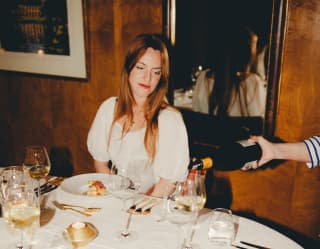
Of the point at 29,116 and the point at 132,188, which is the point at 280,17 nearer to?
the point at 132,188

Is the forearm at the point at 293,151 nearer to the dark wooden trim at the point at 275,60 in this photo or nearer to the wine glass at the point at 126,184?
the dark wooden trim at the point at 275,60

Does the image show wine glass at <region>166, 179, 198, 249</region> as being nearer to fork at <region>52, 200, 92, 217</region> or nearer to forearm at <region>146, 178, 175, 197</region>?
fork at <region>52, 200, 92, 217</region>

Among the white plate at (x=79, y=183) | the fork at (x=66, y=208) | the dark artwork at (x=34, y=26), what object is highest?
the dark artwork at (x=34, y=26)

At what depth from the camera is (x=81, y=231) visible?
1358 mm

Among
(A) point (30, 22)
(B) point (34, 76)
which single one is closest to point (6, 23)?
(A) point (30, 22)

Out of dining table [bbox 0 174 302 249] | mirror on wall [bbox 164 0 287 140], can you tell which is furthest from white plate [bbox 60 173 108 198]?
mirror on wall [bbox 164 0 287 140]

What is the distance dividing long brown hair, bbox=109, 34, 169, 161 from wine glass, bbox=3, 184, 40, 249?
1.08 metres

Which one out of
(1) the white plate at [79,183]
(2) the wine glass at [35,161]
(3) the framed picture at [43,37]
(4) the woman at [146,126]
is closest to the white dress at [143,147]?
(4) the woman at [146,126]

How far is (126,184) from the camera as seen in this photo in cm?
155

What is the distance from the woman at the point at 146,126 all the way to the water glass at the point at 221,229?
0.78m

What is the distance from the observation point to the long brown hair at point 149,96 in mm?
2297

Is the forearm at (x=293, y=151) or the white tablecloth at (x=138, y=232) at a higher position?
the forearm at (x=293, y=151)

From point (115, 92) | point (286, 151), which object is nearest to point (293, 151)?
point (286, 151)

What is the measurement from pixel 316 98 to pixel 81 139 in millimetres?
2258
